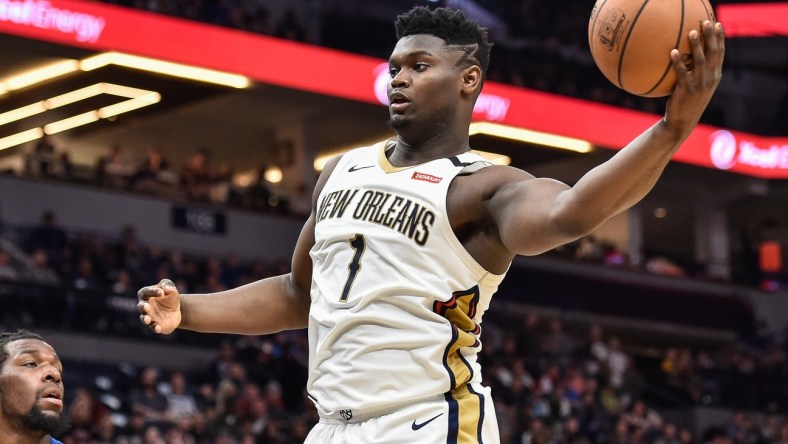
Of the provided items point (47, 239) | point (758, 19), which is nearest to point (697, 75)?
point (47, 239)

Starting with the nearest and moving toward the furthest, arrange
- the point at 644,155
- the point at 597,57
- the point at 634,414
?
the point at 644,155, the point at 597,57, the point at 634,414

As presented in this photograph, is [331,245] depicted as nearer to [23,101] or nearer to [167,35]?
[167,35]

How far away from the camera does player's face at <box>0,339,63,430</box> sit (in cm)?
496

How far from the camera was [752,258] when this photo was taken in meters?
30.4

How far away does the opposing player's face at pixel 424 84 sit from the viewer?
4.28m

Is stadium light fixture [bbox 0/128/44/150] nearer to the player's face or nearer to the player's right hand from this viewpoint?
the player's face

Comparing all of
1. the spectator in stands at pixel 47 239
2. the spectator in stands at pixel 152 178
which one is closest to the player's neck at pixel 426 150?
the spectator in stands at pixel 47 239

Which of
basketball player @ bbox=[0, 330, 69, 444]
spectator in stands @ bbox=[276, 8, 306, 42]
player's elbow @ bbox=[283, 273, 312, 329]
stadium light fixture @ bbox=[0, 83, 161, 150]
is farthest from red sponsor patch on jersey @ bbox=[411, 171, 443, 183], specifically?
stadium light fixture @ bbox=[0, 83, 161, 150]

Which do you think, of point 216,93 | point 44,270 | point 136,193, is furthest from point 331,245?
point 216,93

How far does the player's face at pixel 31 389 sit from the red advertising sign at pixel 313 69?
1535 centimetres

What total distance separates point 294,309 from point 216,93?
63.2 ft

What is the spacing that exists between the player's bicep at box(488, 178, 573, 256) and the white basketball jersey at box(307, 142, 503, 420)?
191mm

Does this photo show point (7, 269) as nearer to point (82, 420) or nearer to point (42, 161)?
point (82, 420)

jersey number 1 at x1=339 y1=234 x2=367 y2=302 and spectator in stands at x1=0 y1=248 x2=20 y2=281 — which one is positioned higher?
jersey number 1 at x1=339 y1=234 x2=367 y2=302
